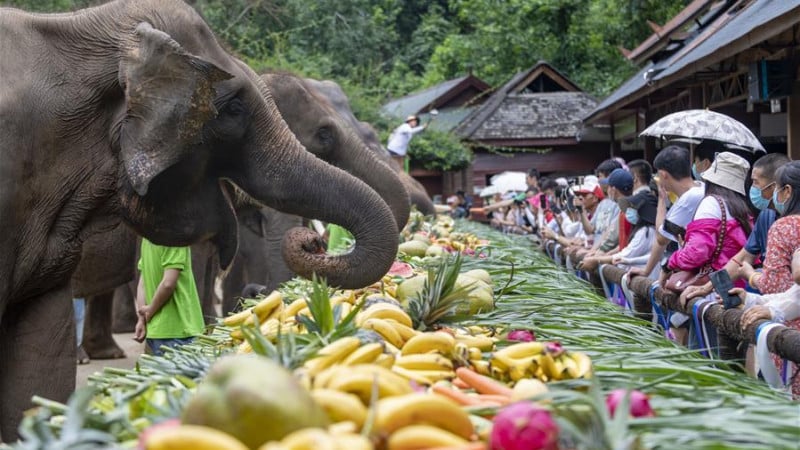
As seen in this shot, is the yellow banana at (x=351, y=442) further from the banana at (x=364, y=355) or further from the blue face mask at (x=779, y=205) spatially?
the blue face mask at (x=779, y=205)

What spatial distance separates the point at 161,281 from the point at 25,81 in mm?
2678

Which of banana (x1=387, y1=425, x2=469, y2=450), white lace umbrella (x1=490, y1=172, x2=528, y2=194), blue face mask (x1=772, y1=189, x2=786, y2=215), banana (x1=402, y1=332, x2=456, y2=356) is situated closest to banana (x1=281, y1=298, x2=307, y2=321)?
banana (x1=402, y1=332, x2=456, y2=356)

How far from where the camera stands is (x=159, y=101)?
5648 millimetres

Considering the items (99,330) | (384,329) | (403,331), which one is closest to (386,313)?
(403,331)

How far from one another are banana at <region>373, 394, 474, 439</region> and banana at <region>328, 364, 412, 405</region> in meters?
0.14

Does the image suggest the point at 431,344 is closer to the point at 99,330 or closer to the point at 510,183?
the point at 99,330

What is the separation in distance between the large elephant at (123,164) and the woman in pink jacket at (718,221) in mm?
2405

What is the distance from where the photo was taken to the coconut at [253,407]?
266cm

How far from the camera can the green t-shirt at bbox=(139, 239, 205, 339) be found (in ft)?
26.6

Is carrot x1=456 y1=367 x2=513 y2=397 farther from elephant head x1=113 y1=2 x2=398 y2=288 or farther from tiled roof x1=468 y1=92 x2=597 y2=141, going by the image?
tiled roof x1=468 y1=92 x2=597 y2=141

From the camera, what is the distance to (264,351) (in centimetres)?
361

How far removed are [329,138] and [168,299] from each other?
2.22 metres

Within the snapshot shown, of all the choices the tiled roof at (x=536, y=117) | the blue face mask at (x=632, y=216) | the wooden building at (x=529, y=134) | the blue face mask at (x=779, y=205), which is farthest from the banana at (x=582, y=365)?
the tiled roof at (x=536, y=117)

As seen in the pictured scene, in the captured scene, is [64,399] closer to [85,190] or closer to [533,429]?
[85,190]
